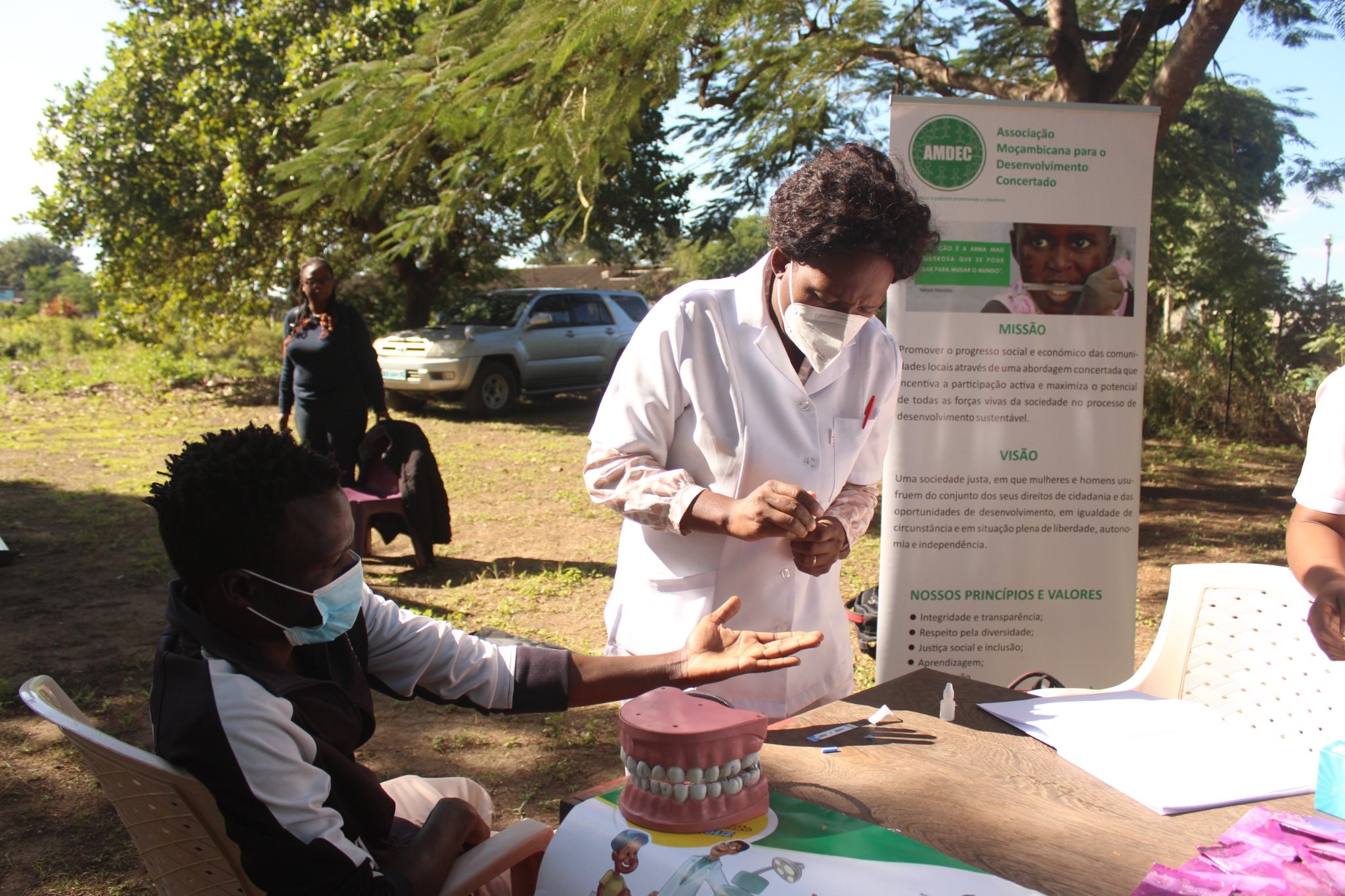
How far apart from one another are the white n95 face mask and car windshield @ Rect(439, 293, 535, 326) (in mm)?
11931

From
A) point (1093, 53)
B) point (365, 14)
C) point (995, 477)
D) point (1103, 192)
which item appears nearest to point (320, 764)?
point (995, 477)

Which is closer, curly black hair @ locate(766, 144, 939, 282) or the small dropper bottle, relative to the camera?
curly black hair @ locate(766, 144, 939, 282)

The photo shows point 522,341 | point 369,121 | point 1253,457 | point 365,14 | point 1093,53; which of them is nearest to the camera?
point 369,121

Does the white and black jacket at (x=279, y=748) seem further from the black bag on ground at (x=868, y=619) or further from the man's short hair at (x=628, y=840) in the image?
the black bag on ground at (x=868, y=619)

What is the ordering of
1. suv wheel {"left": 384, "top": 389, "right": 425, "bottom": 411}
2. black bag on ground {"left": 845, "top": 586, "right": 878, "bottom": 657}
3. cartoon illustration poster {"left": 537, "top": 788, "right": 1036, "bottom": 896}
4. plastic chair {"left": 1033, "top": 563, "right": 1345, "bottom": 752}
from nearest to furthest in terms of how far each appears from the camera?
1. cartoon illustration poster {"left": 537, "top": 788, "right": 1036, "bottom": 896}
2. plastic chair {"left": 1033, "top": 563, "right": 1345, "bottom": 752}
3. black bag on ground {"left": 845, "top": 586, "right": 878, "bottom": 657}
4. suv wheel {"left": 384, "top": 389, "right": 425, "bottom": 411}

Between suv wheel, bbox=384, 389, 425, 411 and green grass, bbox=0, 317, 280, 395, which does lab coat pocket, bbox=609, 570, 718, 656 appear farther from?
green grass, bbox=0, 317, 280, 395

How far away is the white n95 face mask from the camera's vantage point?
1968 millimetres

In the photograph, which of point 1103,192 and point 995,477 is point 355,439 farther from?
point 1103,192

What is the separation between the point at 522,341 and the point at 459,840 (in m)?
12.3

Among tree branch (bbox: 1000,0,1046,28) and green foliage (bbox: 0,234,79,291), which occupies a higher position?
green foliage (bbox: 0,234,79,291)

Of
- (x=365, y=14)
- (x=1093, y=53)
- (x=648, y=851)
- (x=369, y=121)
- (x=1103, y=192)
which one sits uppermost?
(x=365, y=14)

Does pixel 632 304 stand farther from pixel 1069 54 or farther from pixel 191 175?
pixel 1069 54

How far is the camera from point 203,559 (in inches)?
59.1

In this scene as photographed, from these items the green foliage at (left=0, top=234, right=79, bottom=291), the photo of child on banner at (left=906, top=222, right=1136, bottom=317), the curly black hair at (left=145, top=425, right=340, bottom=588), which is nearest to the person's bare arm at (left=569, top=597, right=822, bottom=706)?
the curly black hair at (left=145, top=425, right=340, bottom=588)
